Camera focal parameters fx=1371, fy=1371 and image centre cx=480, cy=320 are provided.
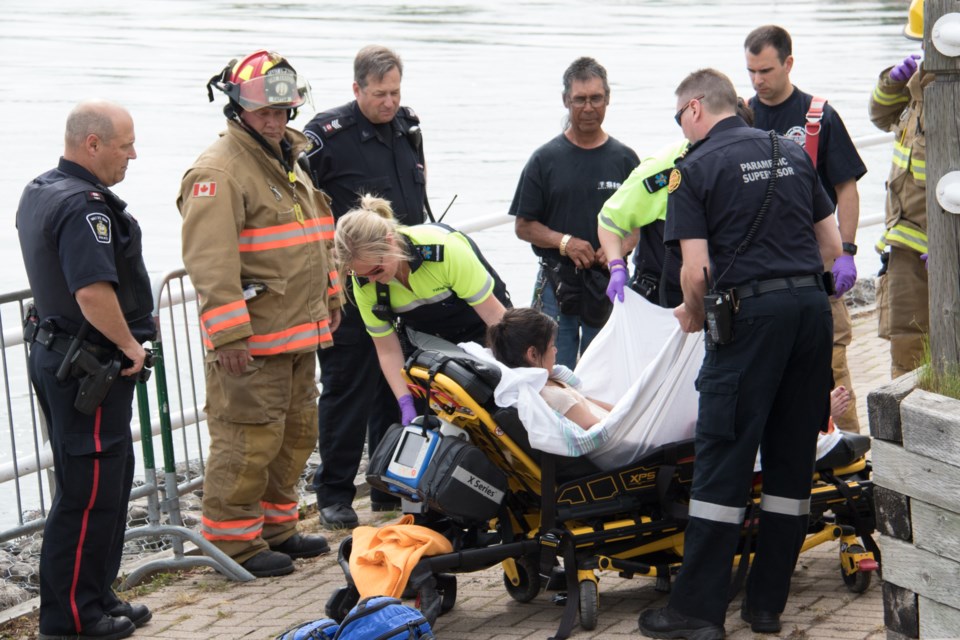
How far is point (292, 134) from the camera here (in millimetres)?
5273

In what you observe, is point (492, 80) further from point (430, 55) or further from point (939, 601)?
point (939, 601)

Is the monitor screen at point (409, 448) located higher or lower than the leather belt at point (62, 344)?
lower

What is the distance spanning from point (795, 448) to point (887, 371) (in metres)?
3.74

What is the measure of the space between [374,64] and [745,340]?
238 centimetres

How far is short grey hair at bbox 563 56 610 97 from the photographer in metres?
6.12

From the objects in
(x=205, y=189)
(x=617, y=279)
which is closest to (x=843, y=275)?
(x=617, y=279)

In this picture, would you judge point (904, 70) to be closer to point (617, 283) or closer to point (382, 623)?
point (617, 283)

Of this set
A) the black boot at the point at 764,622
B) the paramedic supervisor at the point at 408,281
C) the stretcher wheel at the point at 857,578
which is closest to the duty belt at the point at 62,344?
the paramedic supervisor at the point at 408,281

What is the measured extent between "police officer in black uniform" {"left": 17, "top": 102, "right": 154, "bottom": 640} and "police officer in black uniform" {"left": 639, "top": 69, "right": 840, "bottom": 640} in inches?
71.2

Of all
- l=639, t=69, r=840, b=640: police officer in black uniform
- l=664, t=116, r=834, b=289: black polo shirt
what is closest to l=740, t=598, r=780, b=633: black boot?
l=639, t=69, r=840, b=640: police officer in black uniform

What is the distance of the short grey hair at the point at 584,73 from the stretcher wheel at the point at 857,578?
2493 mm

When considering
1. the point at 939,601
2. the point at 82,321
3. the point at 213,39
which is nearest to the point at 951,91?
the point at 939,601

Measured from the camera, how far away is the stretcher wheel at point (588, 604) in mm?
4387

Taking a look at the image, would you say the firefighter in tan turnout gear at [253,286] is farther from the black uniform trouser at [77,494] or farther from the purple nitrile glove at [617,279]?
the purple nitrile glove at [617,279]
